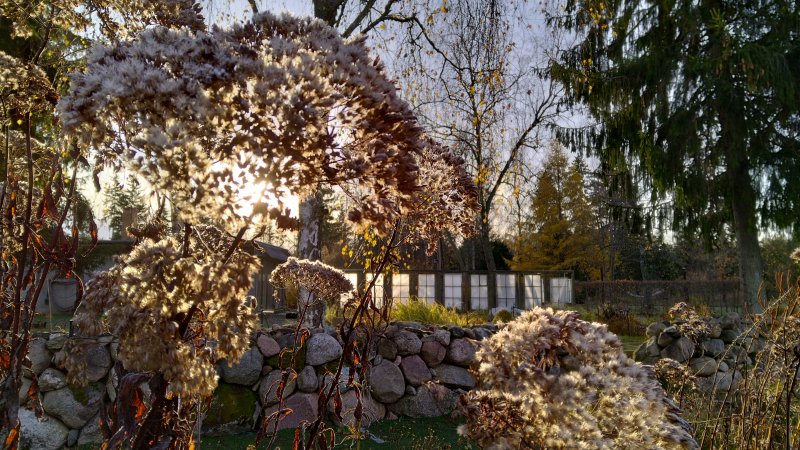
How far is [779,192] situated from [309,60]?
581 inches

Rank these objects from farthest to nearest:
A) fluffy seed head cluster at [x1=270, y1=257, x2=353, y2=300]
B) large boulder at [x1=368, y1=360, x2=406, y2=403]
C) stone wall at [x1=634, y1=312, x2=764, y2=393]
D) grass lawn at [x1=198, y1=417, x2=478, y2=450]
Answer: stone wall at [x1=634, y1=312, x2=764, y2=393] → large boulder at [x1=368, y1=360, x2=406, y2=403] → grass lawn at [x1=198, y1=417, x2=478, y2=450] → fluffy seed head cluster at [x1=270, y1=257, x2=353, y2=300]

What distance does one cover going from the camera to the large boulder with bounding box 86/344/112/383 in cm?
581

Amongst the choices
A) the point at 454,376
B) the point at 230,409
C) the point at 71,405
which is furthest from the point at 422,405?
the point at 71,405

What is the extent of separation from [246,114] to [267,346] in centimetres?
533

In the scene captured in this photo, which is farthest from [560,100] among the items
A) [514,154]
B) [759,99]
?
[759,99]

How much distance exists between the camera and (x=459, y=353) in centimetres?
725

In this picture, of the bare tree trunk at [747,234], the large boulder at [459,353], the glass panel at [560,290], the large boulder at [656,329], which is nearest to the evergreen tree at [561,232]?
the glass panel at [560,290]

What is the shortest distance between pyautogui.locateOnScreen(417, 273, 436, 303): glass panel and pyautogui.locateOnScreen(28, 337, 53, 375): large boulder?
11.2 metres

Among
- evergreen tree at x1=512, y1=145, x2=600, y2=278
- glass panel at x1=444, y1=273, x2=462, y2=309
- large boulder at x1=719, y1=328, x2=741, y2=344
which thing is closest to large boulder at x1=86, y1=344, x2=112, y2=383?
large boulder at x1=719, y1=328, x2=741, y2=344

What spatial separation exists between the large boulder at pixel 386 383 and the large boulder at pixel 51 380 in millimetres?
3079

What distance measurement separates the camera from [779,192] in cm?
1341

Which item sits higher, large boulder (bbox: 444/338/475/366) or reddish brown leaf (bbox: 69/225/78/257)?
reddish brown leaf (bbox: 69/225/78/257)

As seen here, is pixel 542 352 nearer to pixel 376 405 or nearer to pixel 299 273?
pixel 299 273

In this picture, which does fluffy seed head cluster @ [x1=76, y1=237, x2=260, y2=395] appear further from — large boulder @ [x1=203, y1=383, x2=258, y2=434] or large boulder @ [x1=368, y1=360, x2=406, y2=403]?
large boulder @ [x1=368, y1=360, x2=406, y2=403]
